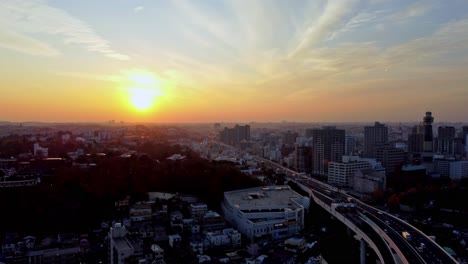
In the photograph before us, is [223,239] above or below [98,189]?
below

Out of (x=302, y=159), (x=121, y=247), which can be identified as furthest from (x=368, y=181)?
(x=121, y=247)

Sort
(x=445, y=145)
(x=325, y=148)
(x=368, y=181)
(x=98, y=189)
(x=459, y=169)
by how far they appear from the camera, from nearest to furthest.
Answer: (x=98, y=189)
(x=368, y=181)
(x=459, y=169)
(x=325, y=148)
(x=445, y=145)

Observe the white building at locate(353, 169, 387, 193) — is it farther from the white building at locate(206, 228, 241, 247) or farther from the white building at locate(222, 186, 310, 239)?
the white building at locate(206, 228, 241, 247)

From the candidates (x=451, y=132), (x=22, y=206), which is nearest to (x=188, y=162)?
(x=22, y=206)

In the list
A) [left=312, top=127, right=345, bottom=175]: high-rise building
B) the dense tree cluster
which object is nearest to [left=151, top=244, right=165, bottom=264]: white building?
the dense tree cluster

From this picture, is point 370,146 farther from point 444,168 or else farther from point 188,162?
point 188,162

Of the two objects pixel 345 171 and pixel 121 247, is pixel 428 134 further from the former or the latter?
pixel 121 247

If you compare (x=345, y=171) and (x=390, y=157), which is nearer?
(x=345, y=171)
